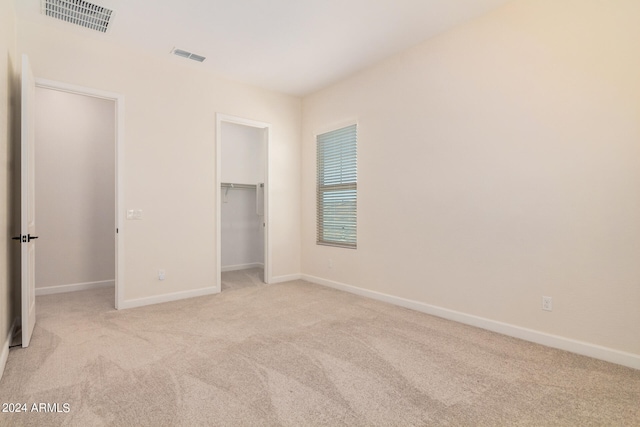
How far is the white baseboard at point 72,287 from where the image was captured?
13.8 ft

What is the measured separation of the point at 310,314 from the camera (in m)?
3.36

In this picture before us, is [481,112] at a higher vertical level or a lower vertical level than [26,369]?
higher

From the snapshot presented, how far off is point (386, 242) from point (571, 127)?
2045 millimetres

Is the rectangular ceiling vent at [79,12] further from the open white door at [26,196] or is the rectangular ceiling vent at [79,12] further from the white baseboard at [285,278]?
the white baseboard at [285,278]

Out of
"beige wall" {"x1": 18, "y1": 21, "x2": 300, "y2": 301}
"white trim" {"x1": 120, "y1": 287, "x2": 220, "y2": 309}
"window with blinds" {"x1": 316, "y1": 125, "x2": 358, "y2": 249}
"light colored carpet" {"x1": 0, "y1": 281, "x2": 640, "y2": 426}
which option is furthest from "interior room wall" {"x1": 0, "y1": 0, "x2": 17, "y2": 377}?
"window with blinds" {"x1": 316, "y1": 125, "x2": 358, "y2": 249}

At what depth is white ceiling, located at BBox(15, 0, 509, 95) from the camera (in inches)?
111

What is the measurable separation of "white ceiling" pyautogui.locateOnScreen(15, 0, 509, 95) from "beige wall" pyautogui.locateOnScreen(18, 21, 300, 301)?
19cm

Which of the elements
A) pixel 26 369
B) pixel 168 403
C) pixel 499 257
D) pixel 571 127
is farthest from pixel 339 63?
pixel 26 369

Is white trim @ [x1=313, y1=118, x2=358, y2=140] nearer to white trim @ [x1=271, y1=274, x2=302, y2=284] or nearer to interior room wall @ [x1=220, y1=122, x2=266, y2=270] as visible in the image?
interior room wall @ [x1=220, y1=122, x2=266, y2=270]

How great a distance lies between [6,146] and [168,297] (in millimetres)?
2159

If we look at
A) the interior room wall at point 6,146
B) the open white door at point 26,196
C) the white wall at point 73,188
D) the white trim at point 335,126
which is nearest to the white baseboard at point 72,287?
the white wall at point 73,188

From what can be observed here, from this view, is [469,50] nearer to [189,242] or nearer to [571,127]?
[571,127]

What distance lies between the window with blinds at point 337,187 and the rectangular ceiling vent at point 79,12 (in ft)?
9.26

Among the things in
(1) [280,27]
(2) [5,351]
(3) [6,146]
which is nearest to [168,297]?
(2) [5,351]
